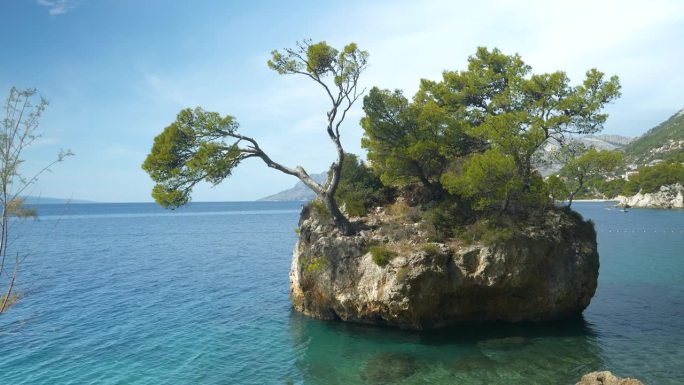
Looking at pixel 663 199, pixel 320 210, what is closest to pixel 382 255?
pixel 320 210

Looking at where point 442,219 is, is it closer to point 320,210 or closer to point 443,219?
point 443,219

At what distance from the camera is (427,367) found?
58.4 ft

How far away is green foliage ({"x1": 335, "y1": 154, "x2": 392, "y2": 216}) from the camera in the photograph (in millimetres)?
27703

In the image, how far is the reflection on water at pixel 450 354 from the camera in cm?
1697

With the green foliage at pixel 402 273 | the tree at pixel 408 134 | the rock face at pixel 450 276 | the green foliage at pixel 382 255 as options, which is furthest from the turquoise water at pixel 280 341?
the tree at pixel 408 134

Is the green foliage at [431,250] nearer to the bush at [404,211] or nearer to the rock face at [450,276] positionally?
the rock face at [450,276]

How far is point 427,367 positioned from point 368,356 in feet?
9.27

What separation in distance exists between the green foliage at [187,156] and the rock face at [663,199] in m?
130

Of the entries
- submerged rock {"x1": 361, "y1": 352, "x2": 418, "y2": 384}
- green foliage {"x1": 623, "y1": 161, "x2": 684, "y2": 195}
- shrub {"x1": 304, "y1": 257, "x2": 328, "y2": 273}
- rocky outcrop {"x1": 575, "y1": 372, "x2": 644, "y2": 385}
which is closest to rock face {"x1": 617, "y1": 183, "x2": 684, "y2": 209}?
green foliage {"x1": 623, "y1": 161, "x2": 684, "y2": 195}

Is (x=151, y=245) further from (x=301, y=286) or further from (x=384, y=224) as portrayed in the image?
(x=384, y=224)

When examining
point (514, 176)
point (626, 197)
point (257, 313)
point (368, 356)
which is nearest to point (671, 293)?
point (514, 176)

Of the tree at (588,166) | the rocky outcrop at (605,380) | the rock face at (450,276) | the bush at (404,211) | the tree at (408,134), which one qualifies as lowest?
the rocky outcrop at (605,380)

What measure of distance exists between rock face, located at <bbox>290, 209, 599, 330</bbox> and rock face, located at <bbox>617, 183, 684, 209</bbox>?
116449mm

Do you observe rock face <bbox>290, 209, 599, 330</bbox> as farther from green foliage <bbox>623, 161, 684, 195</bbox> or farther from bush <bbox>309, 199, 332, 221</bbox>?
green foliage <bbox>623, 161, 684, 195</bbox>
